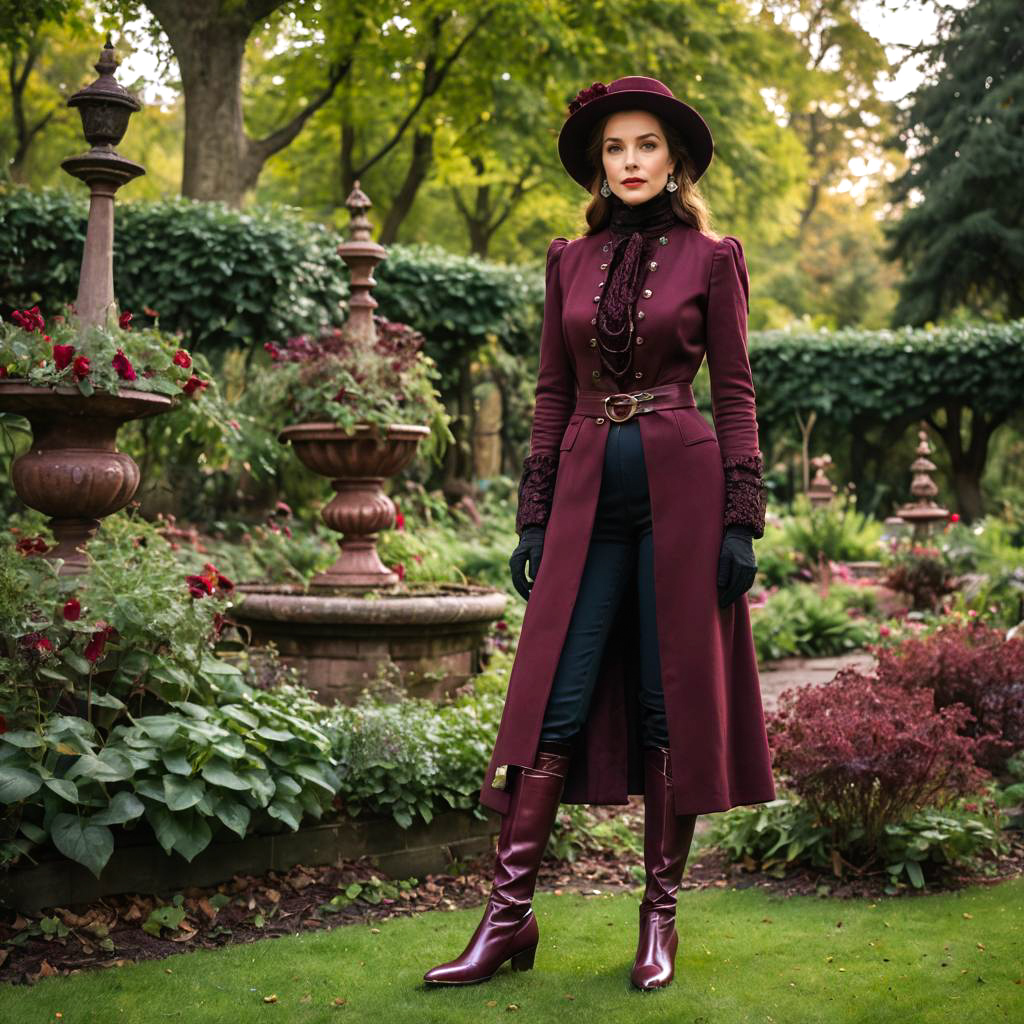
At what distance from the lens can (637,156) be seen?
2.70m

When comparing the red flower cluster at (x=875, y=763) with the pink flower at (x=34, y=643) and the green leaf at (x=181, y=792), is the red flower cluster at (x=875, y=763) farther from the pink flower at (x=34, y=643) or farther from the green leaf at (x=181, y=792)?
the pink flower at (x=34, y=643)

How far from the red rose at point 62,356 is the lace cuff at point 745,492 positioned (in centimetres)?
216

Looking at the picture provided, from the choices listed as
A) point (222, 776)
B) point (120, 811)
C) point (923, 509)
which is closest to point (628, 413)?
point (222, 776)

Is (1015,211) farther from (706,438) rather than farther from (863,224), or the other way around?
(706,438)

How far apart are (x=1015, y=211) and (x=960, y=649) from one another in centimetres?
1616

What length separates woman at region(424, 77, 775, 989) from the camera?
2547 mm

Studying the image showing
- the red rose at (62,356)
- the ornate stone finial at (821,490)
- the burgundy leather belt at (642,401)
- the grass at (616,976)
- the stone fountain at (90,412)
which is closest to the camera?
the grass at (616,976)

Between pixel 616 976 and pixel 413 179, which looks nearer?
pixel 616 976

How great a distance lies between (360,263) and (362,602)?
1.78 meters

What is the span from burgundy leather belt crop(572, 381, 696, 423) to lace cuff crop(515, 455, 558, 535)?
0.18 meters

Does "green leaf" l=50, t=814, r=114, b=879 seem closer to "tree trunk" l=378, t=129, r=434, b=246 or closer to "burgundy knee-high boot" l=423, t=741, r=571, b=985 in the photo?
"burgundy knee-high boot" l=423, t=741, r=571, b=985

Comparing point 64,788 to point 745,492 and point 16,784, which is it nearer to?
point 16,784

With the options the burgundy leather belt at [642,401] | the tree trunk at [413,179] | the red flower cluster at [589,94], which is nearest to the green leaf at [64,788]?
the burgundy leather belt at [642,401]

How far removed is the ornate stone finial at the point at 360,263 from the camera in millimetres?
5562
